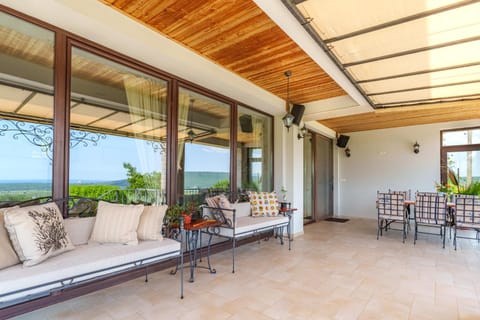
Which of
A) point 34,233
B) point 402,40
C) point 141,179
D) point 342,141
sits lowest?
point 34,233

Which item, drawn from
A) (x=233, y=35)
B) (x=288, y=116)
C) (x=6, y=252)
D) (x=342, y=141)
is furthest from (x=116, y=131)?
(x=342, y=141)

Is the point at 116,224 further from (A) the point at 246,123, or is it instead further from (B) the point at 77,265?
(A) the point at 246,123

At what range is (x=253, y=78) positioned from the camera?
4.21 metres

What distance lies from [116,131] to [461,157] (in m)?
8.03

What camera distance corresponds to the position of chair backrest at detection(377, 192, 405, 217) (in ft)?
16.8

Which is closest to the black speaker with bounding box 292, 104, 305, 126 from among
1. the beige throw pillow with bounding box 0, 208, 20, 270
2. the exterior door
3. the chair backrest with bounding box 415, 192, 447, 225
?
the exterior door

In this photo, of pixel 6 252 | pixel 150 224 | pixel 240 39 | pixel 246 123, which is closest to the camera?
pixel 6 252

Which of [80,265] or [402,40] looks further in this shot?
[402,40]

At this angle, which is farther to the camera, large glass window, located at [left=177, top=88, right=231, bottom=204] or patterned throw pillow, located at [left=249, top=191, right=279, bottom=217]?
patterned throw pillow, located at [left=249, top=191, right=279, bottom=217]

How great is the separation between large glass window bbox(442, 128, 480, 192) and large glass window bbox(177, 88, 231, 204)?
600 centimetres

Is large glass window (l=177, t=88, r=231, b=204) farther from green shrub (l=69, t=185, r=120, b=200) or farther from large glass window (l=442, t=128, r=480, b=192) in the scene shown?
large glass window (l=442, t=128, r=480, b=192)

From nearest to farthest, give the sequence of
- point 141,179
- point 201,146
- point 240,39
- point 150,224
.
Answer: point 150,224 → point 240,39 → point 141,179 → point 201,146

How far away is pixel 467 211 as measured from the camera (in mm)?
4520

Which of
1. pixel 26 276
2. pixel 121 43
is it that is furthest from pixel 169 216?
pixel 121 43
